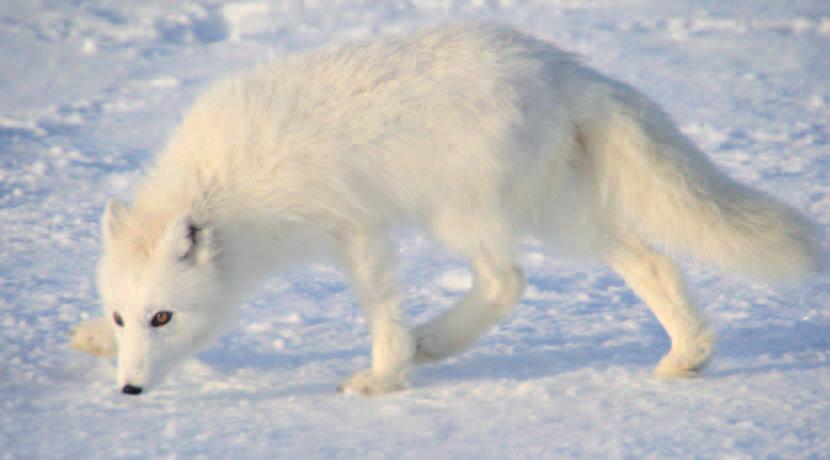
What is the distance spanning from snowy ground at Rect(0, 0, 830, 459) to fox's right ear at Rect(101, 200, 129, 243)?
45cm

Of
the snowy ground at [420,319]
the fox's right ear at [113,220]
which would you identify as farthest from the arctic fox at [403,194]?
the snowy ground at [420,319]

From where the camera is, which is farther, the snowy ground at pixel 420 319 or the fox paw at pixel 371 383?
the fox paw at pixel 371 383

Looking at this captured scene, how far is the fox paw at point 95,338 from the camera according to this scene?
2814 millimetres

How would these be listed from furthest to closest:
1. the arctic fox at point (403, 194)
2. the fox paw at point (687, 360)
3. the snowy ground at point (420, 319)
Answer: the fox paw at point (687, 360) → the arctic fox at point (403, 194) → the snowy ground at point (420, 319)

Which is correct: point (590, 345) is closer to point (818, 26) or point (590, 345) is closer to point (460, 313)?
point (460, 313)

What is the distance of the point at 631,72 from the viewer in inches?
227

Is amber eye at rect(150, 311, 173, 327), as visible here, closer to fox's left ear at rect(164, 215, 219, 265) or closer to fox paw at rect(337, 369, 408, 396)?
fox's left ear at rect(164, 215, 219, 265)

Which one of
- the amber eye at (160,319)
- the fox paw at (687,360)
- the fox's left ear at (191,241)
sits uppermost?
the fox's left ear at (191,241)

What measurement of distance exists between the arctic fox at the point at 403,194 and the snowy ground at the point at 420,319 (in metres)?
0.18

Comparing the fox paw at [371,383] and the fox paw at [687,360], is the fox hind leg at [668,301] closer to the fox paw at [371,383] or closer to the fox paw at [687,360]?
the fox paw at [687,360]

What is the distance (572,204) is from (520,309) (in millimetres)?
587

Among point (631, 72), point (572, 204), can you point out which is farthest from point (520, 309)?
point (631, 72)

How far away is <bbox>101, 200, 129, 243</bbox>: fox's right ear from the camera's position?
2.59 meters

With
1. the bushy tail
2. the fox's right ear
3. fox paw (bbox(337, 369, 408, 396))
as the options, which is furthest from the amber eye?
the bushy tail
